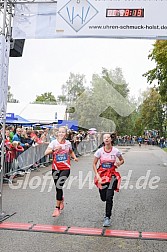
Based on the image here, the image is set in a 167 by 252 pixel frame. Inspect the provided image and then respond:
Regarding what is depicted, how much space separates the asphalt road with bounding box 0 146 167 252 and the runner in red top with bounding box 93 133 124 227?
1.70ft

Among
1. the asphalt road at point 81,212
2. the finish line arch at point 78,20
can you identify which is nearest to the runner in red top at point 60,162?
the asphalt road at point 81,212

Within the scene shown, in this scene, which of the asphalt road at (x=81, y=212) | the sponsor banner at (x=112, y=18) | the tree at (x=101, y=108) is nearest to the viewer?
the asphalt road at (x=81, y=212)

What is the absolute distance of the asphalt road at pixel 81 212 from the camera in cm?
528

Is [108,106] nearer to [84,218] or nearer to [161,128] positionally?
[161,128]

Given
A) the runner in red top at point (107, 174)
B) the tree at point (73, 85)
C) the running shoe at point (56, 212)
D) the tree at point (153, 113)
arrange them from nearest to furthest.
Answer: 1. the runner in red top at point (107, 174)
2. the running shoe at point (56, 212)
3. the tree at point (153, 113)
4. the tree at point (73, 85)

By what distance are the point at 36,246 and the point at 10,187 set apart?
16.9 ft

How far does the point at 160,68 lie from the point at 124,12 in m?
14.9

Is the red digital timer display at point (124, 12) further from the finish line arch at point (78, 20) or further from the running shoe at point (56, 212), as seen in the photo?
the running shoe at point (56, 212)

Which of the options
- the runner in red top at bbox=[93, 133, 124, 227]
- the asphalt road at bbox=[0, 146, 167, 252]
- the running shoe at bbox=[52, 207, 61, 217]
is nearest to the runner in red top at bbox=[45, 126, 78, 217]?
the running shoe at bbox=[52, 207, 61, 217]

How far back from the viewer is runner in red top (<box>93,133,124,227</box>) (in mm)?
6438

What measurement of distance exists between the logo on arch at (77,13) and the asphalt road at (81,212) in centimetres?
377

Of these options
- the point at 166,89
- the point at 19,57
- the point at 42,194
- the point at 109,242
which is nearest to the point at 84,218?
the point at 109,242

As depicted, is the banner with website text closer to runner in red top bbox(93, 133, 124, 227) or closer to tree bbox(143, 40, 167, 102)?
runner in red top bbox(93, 133, 124, 227)

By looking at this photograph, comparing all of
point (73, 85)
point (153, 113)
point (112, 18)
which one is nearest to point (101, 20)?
point (112, 18)
